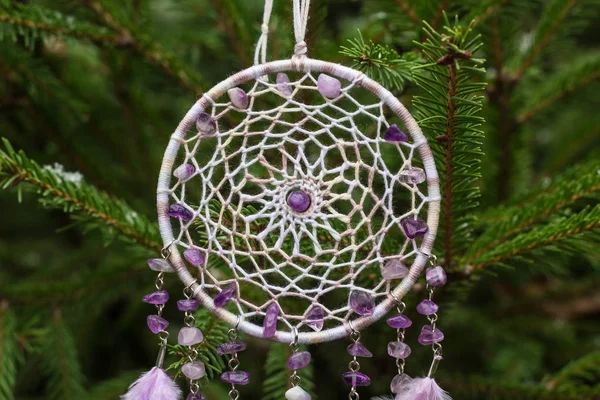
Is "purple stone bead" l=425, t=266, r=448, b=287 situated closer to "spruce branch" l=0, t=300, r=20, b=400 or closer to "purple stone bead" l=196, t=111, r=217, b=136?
"purple stone bead" l=196, t=111, r=217, b=136

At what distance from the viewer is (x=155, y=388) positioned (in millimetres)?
532

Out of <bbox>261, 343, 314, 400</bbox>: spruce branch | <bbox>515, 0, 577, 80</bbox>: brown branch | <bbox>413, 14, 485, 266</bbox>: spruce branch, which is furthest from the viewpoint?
<bbox>515, 0, 577, 80</bbox>: brown branch

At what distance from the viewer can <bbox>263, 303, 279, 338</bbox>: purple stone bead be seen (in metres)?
0.53

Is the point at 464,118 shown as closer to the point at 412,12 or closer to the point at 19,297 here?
the point at 412,12

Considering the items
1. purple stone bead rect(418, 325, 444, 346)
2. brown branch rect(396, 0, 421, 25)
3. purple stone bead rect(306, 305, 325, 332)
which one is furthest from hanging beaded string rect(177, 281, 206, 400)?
brown branch rect(396, 0, 421, 25)

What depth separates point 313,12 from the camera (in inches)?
26.0

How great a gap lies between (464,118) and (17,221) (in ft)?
3.25

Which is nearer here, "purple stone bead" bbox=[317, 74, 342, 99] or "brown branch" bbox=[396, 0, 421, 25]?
"purple stone bead" bbox=[317, 74, 342, 99]

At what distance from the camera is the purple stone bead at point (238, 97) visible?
0.55 meters

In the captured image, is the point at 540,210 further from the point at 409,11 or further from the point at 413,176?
the point at 409,11

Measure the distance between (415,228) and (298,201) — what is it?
0.38 feet

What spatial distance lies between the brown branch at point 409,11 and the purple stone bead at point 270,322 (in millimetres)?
375

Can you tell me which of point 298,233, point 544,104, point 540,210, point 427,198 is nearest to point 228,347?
point 298,233

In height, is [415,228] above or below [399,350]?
above
